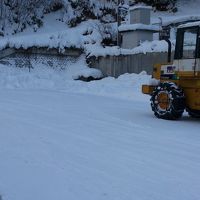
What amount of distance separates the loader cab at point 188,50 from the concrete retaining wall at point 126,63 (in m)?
8.53

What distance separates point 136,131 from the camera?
1034 centimetres

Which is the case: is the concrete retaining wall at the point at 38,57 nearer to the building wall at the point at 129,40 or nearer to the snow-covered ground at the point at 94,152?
the building wall at the point at 129,40

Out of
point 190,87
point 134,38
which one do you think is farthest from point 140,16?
point 190,87

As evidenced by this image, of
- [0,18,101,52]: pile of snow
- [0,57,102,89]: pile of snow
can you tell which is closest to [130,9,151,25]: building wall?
[0,18,101,52]: pile of snow

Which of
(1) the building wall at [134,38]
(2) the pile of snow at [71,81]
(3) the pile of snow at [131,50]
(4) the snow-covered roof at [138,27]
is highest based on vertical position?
(4) the snow-covered roof at [138,27]

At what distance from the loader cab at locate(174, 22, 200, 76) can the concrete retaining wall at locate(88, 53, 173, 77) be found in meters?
8.53

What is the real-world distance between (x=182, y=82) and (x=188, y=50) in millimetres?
765

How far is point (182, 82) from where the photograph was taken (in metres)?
12.4

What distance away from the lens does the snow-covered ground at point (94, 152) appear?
6.25 m

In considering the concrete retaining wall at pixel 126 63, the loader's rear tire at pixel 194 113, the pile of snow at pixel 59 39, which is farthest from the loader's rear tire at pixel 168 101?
the pile of snow at pixel 59 39

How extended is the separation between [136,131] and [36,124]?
6.65 feet

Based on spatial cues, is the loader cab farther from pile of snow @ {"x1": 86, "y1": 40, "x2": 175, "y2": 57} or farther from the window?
pile of snow @ {"x1": 86, "y1": 40, "x2": 175, "y2": 57}

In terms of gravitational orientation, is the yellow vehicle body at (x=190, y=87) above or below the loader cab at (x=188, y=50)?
below

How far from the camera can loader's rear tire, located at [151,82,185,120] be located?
39.7ft
